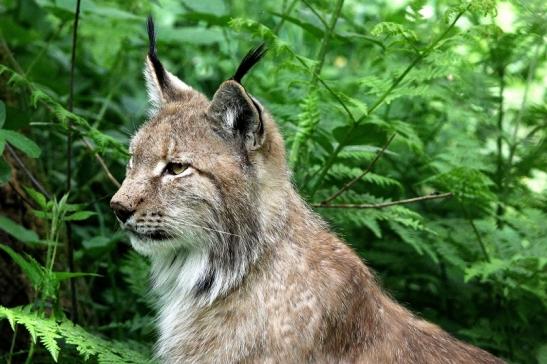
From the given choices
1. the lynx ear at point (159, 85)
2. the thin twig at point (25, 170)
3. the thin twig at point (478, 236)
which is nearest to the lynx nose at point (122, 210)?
the lynx ear at point (159, 85)

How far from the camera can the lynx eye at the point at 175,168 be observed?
16.0ft

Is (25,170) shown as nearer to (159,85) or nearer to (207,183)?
(159,85)

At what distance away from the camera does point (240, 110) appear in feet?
15.8

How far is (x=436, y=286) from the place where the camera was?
7.05 meters

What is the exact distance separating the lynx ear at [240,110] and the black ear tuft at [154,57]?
0.62 metres

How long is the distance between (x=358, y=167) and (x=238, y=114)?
2422 mm

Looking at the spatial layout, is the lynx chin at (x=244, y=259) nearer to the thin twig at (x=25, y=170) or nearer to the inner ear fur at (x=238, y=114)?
the inner ear fur at (x=238, y=114)

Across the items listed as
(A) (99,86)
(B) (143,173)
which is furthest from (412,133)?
(A) (99,86)

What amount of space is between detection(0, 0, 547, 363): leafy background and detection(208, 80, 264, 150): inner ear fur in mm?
587

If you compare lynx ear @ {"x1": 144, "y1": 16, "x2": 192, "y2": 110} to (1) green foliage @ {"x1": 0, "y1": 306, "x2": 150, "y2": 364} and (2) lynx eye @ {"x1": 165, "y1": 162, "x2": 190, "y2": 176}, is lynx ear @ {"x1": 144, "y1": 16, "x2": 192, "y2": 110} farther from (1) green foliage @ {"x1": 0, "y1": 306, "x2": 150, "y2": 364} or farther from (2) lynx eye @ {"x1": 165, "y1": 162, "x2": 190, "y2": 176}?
(1) green foliage @ {"x1": 0, "y1": 306, "x2": 150, "y2": 364}

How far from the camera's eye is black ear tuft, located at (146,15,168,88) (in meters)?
5.23

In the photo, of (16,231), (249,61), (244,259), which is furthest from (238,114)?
(16,231)

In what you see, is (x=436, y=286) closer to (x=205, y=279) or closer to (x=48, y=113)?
(x=205, y=279)

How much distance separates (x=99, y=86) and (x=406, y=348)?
5.12 metres
